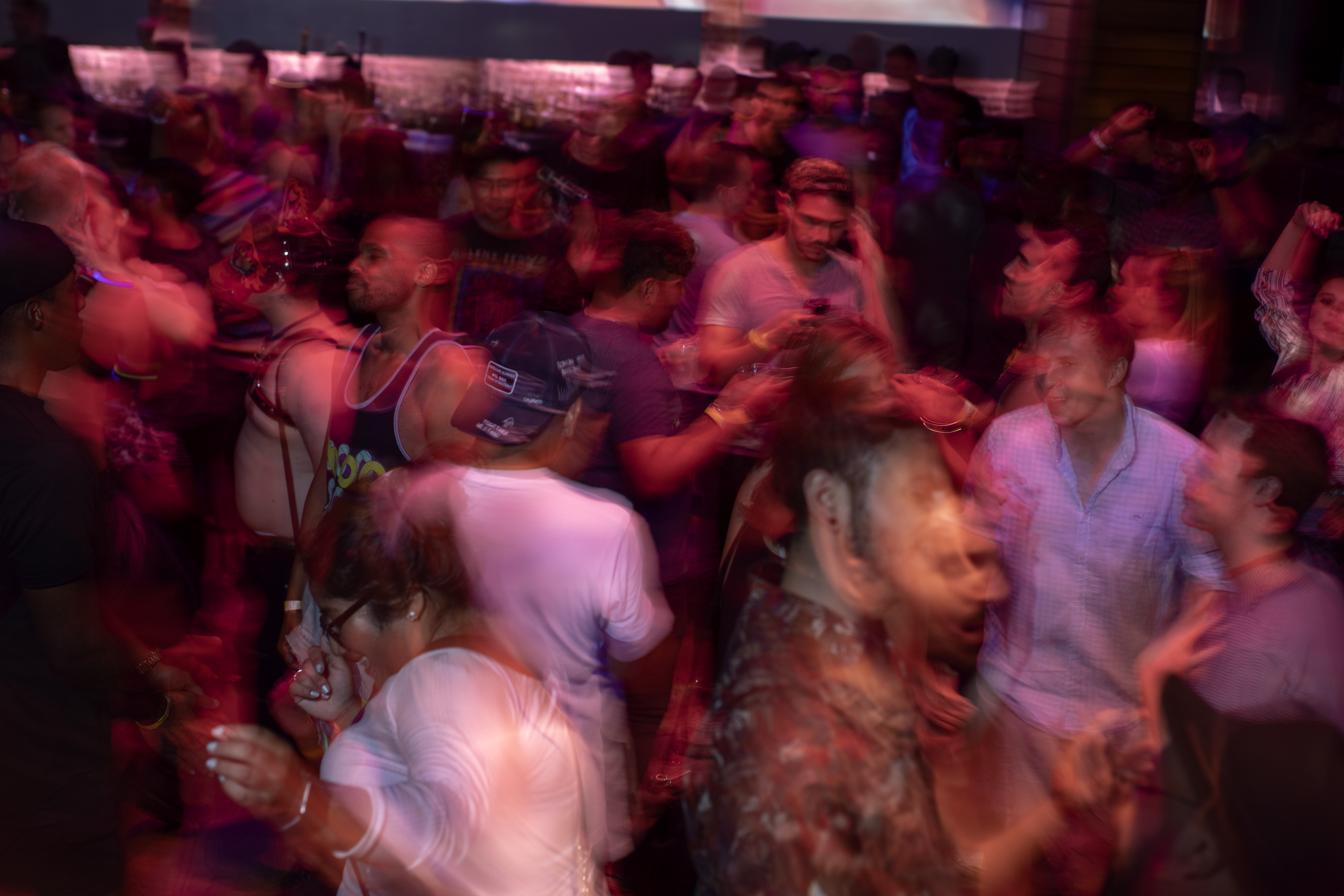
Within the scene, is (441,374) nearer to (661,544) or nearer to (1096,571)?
(661,544)

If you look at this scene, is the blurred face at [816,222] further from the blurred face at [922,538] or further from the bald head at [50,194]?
the blurred face at [922,538]

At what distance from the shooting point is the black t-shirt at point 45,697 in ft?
6.65

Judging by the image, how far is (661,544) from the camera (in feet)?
11.2

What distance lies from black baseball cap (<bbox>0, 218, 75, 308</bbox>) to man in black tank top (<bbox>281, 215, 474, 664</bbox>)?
78cm

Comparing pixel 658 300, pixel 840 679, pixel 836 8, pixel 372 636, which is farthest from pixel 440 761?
pixel 836 8

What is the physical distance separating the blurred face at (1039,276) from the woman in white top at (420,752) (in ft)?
8.19

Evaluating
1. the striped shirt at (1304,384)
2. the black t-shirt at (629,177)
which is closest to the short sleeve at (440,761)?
the striped shirt at (1304,384)

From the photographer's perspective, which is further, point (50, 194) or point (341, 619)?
point (50, 194)

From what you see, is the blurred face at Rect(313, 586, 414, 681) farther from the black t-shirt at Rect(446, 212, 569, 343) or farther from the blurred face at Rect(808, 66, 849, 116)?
the blurred face at Rect(808, 66, 849, 116)

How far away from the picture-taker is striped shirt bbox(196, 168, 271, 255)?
5.07 metres

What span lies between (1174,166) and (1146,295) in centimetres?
195

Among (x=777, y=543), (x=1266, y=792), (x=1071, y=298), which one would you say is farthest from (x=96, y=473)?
(x=1071, y=298)

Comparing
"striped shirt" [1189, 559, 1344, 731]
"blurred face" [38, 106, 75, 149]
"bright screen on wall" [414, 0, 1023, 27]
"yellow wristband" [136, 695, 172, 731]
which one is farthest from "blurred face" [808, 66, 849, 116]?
"yellow wristband" [136, 695, 172, 731]

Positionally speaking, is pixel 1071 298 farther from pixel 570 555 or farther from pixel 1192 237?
pixel 570 555
